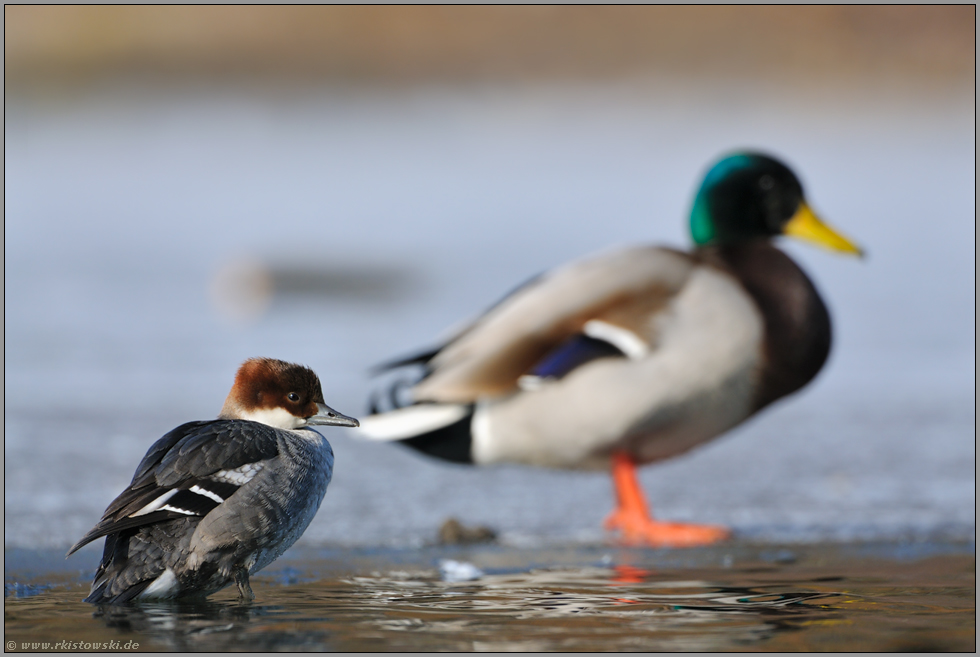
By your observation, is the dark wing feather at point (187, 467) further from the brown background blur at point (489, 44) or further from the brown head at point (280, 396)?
the brown background blur at point (489, 44)

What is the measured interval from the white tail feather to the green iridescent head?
1.28m

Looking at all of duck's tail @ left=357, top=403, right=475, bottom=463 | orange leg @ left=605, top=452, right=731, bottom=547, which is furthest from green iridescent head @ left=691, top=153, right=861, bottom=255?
duck's tail @ left=357, top=403, right=475, bottom=463

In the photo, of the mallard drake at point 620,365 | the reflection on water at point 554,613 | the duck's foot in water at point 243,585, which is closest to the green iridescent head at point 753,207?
the mallard drake at point 620,365

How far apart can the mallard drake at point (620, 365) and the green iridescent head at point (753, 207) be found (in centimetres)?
27

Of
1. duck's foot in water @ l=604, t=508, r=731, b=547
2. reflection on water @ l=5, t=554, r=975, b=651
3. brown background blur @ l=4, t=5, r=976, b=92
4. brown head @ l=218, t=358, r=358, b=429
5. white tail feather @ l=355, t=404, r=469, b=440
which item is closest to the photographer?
reflection on water @ l=5, t=554, r=975, b=651

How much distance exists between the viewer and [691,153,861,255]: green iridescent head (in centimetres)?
490

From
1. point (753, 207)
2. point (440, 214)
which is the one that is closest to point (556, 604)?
point (753, 207)

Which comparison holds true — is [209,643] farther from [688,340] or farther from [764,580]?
[688,340]

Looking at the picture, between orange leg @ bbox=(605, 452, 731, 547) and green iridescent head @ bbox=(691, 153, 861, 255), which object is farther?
green iridescent head @ bbox=(691, 153, 861, 255)

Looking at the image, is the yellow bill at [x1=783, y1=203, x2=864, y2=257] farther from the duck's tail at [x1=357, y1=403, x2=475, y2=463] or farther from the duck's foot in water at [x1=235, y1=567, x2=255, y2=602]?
the duck's foot in water at [x1=235, y1=567, x2=255, y2=602]

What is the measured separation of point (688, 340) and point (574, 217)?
21.0 feet

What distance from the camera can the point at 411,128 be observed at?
48.4 feet

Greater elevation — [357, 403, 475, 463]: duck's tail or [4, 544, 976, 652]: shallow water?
[357, 403, 475, 463]: duck's tail

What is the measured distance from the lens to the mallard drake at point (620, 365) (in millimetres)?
4305
